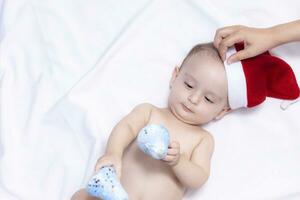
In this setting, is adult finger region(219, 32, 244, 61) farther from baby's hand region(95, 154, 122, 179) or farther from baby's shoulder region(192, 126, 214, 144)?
baby's hand region(95, 154, 122, 179)

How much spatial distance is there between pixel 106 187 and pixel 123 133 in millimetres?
258

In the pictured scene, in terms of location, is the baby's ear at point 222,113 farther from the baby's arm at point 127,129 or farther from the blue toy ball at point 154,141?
the blue toy ball at point 154,141

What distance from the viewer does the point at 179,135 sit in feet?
5.26

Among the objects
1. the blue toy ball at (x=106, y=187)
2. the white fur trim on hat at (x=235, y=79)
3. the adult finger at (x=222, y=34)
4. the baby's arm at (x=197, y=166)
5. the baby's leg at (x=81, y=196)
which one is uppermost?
the adult finger at (x=222, y=34)

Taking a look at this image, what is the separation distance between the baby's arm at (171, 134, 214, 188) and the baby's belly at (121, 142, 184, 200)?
41mm

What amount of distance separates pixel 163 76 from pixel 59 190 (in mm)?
445

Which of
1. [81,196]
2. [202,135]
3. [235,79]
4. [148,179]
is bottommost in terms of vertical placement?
[81,196]

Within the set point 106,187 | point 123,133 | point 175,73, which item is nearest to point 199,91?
point 175,73

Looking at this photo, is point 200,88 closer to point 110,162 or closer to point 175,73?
point 175,73

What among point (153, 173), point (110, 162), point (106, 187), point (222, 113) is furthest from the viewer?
point (222, 113)

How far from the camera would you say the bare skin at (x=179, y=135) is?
1513mm

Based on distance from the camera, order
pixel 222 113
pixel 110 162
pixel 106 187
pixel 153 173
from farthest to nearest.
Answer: pixel 222 113 → pixel 153 173 → pixel 110 162 → pixel 106 187

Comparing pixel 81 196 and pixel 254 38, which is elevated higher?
pixel 254 38

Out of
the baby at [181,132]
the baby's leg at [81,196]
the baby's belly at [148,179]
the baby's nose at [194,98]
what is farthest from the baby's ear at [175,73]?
the baby's leg at [81,196]
